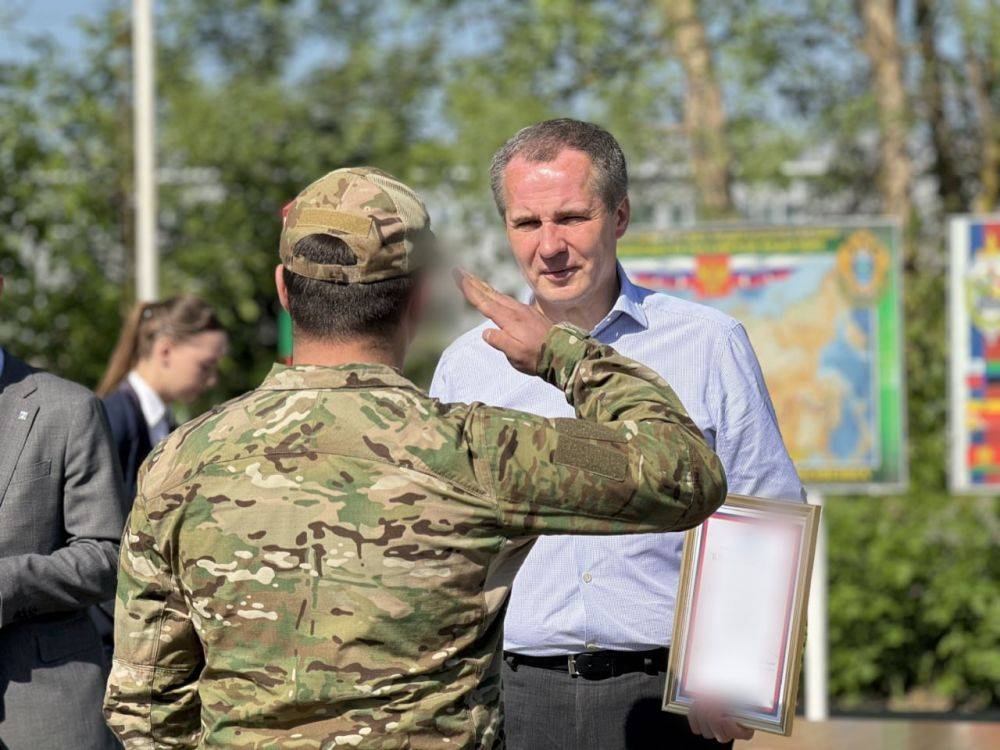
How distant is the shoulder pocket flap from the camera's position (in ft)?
11.1

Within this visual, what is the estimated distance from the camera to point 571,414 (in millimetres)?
3273

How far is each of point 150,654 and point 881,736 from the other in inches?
172

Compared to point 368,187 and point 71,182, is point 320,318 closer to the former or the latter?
point 368,187

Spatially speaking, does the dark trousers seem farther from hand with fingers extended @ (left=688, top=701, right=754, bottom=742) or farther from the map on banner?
the map on banner

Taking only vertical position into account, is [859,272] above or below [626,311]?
above

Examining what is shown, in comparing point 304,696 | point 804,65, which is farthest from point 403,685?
point 804,65

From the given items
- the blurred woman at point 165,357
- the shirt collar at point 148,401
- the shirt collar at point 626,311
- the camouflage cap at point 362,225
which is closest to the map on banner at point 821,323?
the blurred woman at point 165,357

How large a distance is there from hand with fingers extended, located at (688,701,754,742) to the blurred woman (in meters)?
3.11

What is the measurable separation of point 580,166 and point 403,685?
142 centimetres

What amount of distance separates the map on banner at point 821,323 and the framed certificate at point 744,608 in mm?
4737

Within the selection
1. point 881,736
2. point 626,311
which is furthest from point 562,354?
point 881,736

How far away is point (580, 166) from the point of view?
3.24 meters

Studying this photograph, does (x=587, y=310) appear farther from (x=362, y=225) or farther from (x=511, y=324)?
(x=362, y=225)

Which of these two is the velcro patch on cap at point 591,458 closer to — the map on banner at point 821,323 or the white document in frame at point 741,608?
the white document in frame at point 741,608
